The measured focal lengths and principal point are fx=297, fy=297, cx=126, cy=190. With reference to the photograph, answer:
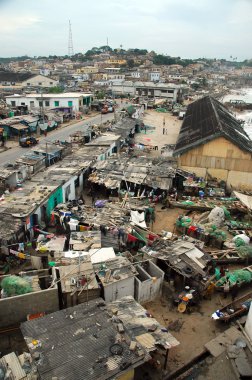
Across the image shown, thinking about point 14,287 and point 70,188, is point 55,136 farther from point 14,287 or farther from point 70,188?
point 14,287

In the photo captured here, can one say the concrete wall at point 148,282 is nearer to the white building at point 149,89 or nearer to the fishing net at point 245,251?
the fishing net at point 245,251

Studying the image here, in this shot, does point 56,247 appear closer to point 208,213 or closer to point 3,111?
point 208,213

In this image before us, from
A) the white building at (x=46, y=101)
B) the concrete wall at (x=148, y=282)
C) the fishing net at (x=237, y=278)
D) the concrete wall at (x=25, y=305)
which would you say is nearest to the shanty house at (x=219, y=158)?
the fishing net at (x=237, y=278)

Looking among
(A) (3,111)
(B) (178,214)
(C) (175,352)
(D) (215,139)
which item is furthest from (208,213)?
(A) (3,111)

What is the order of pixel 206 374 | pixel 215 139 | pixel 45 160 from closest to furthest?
pixel 206 374 → pixel 215 139 → pixel 45 160

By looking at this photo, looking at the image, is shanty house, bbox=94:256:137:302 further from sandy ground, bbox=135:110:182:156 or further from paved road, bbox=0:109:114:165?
sandy ground, bbox=135:110:182:156

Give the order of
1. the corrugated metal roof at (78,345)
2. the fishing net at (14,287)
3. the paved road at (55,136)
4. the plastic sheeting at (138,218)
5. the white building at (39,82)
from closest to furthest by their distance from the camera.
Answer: the corrugated metal roof at (78,345)
the fishing net at (14,287)
the plastic sheeting at (138,218)
the paved road at (55,136)
the white building at (39,82)
